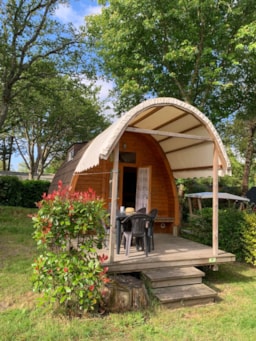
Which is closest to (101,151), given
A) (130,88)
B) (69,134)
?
(130,88)

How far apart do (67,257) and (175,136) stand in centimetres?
318

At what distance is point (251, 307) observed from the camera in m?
4.50

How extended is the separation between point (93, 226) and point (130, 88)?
6.65m

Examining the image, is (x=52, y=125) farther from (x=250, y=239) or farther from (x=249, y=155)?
(x=250, y=239)

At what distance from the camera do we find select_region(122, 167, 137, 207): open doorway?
366 inches

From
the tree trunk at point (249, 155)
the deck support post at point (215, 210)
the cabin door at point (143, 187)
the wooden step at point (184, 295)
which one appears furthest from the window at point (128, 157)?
the tree trunk at point (249, 155)

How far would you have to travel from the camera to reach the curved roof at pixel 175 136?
5.13 metres

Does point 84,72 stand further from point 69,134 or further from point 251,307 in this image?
point 251,307

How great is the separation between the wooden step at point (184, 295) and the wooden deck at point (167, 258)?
1.47ft

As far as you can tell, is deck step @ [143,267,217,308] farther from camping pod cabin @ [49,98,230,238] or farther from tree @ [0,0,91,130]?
tree @ [0,0,91,130]

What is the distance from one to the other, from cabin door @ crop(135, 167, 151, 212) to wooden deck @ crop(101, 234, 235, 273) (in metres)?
2.54

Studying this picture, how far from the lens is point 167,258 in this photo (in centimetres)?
523

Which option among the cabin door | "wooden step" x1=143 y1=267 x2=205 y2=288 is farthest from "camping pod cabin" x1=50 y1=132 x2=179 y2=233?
"wooden step" x1=143 y1=267 x2=205 y2=288

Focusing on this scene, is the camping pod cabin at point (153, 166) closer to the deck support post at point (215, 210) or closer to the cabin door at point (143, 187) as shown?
the cabin door at point (143, 187)
